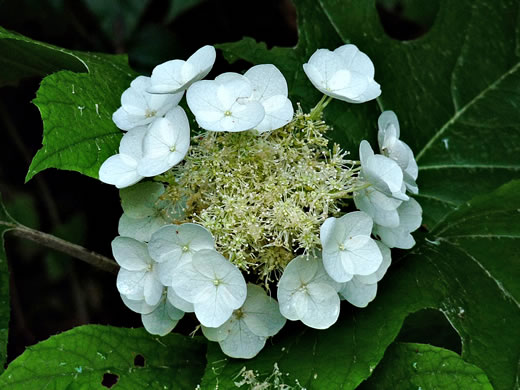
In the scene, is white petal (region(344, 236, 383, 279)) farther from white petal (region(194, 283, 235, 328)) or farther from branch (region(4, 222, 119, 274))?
branch (region(4, 222, 119, 274))

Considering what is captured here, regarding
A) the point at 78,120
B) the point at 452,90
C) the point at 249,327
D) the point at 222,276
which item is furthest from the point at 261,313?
the point at 452,90

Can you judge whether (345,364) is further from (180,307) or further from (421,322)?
(421,322)

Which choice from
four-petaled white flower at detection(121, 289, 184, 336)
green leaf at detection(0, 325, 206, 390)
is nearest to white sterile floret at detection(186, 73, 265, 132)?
four-petaled white flower at detection(121, 289, 184, 336)

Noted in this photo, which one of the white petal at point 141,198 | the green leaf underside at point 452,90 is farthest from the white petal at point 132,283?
the green leaf underside at point 452,90

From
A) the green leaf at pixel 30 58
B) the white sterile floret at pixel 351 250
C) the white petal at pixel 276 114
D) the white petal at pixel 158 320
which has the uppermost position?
the green leaf at pixel 30 58

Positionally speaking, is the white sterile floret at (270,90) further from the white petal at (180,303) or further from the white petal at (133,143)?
the white petal at (180,303)

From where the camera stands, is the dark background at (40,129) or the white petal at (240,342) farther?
the dark background at (40,129)

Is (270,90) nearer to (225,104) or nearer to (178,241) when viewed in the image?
(225,104)

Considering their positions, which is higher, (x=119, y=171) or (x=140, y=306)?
(x=119, y=171)
